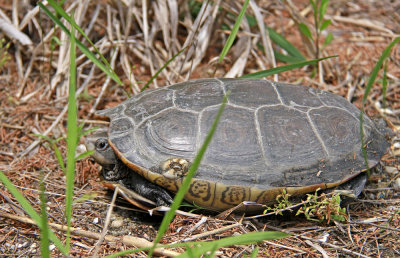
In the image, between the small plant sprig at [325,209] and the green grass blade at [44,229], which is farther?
the small plant sprig at [325,209]

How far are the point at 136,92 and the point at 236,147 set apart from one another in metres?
1.59

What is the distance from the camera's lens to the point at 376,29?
5.07 meters

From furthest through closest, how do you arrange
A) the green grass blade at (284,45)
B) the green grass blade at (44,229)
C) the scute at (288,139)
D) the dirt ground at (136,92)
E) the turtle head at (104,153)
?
the green grass blade at (284,45)
the turtle head at (104,153)
the scute at (288,139)
the dirt ground at (136,92)
the green grass blade at (44,229)

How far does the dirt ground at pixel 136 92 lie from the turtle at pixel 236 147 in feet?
0.80

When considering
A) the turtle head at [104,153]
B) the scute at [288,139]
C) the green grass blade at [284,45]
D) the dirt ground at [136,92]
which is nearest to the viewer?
the dirt ground at [136,92]

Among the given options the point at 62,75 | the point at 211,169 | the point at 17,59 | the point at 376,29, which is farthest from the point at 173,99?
the point at 376,29

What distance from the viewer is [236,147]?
8.68 feet

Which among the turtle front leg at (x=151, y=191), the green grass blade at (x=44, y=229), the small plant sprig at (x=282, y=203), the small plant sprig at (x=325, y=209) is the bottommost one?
the small plant sprig at (x=325, y=209)

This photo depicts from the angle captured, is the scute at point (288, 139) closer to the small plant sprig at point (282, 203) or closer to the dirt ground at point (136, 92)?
the small plant sprig at point (282, 203)

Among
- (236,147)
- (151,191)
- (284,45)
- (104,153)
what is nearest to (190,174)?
(236,147)

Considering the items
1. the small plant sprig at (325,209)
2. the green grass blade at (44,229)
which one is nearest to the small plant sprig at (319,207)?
the small plant sprig at (325,209)

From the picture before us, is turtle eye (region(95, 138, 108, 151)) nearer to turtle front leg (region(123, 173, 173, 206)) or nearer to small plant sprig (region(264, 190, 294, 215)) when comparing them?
turtle front leg (region(123, 173, 173, 206))

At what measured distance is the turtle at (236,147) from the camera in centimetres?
261

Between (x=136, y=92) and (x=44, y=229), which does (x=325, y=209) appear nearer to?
(x=44, y=229)
